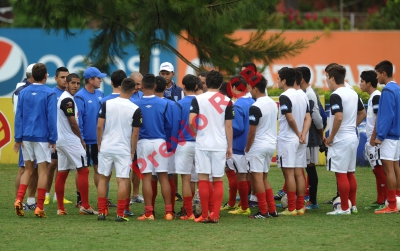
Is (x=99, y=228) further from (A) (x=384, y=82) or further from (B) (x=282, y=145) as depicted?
(A) (x=384, y=82)

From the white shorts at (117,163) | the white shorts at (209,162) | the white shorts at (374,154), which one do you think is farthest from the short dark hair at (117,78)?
the white shorts at (374,154)

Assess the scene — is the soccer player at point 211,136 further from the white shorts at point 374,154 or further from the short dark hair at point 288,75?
the white shorts at point 374,154

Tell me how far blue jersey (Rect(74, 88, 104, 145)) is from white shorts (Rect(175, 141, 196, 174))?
5.03ft

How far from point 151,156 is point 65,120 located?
1.35 metres

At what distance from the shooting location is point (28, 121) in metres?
9.71

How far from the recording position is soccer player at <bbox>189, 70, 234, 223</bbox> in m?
9.08

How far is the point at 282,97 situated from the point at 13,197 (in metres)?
4.73

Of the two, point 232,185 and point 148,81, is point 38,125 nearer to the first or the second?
point 148,81

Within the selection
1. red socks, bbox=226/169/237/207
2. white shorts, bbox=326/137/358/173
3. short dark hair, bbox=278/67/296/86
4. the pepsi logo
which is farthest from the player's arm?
the pepsi logo

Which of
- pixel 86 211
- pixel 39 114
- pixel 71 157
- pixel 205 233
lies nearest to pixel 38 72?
pixel 39 114

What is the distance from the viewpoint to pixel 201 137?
916 cm

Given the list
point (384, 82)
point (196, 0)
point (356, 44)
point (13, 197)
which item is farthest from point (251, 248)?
point (356, 44)

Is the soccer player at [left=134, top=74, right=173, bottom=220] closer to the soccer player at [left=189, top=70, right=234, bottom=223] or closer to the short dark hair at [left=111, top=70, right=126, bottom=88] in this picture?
the soccer player at [left=189, top=70, right=234, bottom=223]

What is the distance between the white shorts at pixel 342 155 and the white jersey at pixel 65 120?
3395 mm
